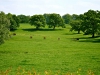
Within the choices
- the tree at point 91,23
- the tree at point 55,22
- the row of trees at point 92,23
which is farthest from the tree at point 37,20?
the tree at point 91,23

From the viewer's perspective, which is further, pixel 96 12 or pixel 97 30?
pixel 96 12

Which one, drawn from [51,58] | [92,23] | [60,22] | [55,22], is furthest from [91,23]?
[55,22]

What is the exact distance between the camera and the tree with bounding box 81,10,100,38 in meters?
70.3

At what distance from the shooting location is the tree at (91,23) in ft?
231

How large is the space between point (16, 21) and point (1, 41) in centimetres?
8088

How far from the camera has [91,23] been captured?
73.2m

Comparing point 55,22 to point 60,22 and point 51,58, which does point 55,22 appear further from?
point 51,58

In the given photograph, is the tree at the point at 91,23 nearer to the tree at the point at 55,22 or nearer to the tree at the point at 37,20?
the tree at the point at 55,22

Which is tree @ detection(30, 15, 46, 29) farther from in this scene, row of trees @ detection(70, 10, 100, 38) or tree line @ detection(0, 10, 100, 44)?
row of trees @ detection(70, 10, 100, 38)

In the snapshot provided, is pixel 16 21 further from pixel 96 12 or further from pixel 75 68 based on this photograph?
pixel 75 68

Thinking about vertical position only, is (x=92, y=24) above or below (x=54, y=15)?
below

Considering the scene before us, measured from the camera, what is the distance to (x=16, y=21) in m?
119

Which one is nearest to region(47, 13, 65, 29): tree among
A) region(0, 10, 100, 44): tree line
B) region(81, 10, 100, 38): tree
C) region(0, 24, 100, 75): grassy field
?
region(0, 10, 100, 44): tree line

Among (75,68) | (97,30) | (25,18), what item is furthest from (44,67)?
(25,18)
